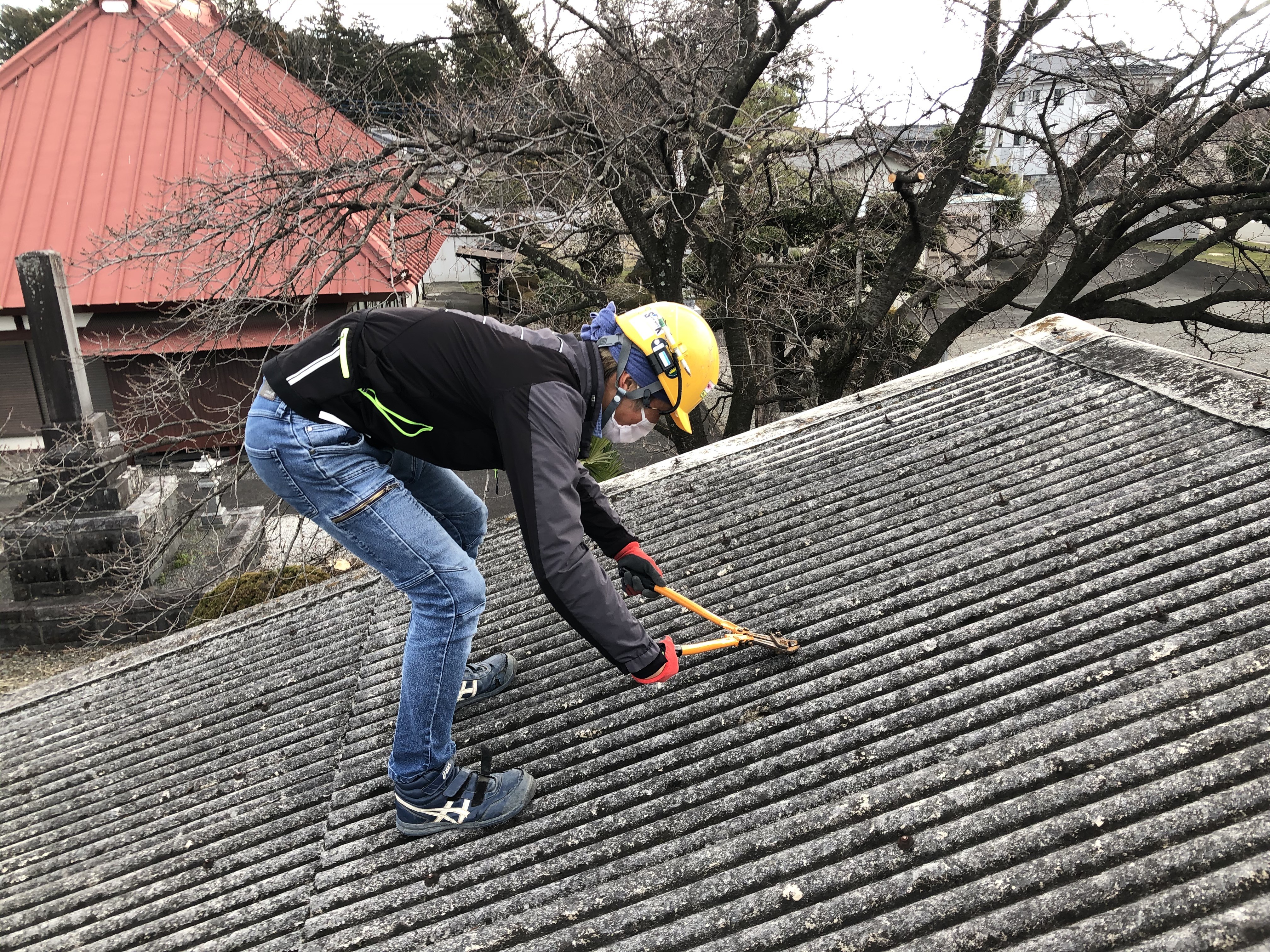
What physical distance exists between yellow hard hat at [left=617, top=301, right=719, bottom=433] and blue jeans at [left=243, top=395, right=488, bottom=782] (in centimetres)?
94

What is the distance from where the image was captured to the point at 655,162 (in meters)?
10.1

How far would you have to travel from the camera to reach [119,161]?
15805 millimetres

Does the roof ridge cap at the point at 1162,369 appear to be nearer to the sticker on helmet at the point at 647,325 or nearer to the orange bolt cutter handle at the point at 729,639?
the orange bolt cutter handle at the point at 729,639

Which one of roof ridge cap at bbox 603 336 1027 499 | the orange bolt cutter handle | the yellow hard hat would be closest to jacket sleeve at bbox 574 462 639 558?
the orange bolt cutter handle

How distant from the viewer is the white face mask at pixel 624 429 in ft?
9.89

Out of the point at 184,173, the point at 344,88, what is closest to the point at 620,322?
the point at 344,88

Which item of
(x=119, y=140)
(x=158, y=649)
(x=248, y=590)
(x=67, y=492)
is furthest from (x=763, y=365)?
(x=119, y=140)

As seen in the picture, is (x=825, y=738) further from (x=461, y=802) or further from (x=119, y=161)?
(x=119, y=161)

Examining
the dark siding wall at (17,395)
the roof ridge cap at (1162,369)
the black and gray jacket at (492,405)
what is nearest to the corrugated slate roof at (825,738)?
the roof ridge cap at (1162,369)

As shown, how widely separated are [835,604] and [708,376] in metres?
1.16

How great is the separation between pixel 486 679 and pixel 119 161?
1669cm

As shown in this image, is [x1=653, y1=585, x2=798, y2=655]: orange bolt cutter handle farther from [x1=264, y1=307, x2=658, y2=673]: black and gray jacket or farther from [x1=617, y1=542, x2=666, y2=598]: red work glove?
[x1=264, y1=307, x2=658, y2=673]: black and gray jacket

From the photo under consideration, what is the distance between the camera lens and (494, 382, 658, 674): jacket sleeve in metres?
2.38

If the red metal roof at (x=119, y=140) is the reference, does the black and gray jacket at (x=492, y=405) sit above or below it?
below
